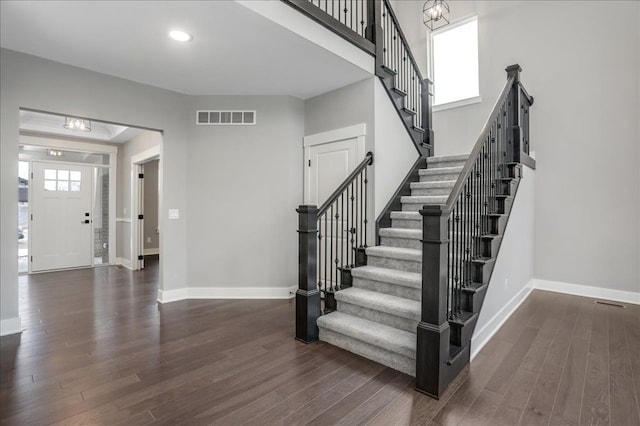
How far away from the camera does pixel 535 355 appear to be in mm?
2676

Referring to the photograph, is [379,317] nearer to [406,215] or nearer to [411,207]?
[406,215]

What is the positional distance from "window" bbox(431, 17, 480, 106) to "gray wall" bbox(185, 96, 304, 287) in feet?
9.93

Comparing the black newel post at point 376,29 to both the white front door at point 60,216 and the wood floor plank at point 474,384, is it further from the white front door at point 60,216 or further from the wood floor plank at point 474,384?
the white front door at point 60,216

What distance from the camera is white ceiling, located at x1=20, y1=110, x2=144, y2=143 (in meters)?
5.88

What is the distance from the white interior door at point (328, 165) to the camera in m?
4.12

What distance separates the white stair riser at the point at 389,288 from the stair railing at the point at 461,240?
0.33 m

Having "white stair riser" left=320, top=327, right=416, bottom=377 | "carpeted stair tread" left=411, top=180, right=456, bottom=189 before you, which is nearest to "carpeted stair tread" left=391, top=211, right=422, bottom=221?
"carpeted stair tread" left=411, top=180, right=456, bottom=189

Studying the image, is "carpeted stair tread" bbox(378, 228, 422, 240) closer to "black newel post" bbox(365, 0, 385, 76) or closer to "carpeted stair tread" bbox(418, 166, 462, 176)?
"carpeted stair tread" bbox(418, 166, 462, 176)

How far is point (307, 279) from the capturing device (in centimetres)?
300

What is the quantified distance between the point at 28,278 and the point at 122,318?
3503mm

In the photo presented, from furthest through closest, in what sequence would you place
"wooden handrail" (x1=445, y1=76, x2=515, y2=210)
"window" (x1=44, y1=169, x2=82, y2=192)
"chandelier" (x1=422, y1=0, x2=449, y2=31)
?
"window" (x1=44, y1=169, x2=82, y2=192)
"chandelier" (x1=422, y1=0, x2=449, y2=31)
"wooden handrail" (x1=445, y1=76, x2=515, y2=210)

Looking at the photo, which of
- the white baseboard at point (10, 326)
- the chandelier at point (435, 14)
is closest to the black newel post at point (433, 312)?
the white baseboard at point (10, 326)

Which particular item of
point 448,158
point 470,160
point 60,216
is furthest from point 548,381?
point 60,216

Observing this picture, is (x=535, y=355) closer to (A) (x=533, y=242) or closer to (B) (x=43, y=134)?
(A) (x=533, y=242)
